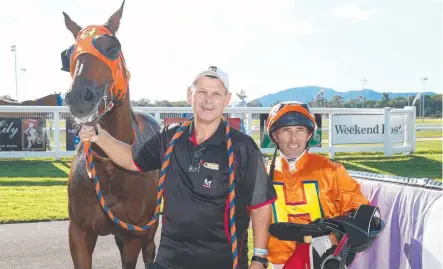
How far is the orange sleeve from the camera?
2.63m

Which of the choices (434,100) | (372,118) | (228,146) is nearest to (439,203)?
(228,146)

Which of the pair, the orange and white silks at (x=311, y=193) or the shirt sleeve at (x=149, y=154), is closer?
the shirt sleeve at (x=149, y=154)

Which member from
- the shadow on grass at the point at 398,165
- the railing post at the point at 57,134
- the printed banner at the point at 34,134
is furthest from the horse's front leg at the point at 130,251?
the printed banner at the point at 34,134

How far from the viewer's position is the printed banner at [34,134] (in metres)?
11.9

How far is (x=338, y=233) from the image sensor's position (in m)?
2.41

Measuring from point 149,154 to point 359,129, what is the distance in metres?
11.6

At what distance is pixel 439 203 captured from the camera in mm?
2916

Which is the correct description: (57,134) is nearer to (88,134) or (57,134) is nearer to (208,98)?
(88,134)

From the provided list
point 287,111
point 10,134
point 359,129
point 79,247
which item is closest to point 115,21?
point 287,111

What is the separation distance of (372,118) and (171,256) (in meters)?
12.0

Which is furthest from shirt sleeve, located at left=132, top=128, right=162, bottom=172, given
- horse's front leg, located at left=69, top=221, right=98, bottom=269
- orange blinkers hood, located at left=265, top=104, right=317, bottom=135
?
horse's front leg, located at left=69, top=221, right=98, bottom=269

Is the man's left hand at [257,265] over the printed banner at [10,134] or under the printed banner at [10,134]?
under

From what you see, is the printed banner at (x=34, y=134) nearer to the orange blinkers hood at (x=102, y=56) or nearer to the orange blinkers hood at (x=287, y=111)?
the orange blinkers hood at (x=102, y=56)

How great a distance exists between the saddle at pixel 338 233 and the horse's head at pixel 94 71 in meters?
1.15
